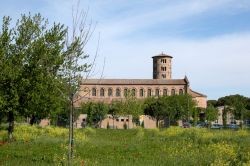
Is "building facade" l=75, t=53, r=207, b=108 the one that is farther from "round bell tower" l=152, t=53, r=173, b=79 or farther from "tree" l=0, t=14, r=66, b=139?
"tree" l=0, t=14, r=66, b=139

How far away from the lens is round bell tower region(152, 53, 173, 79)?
14012 cm

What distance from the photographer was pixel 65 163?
11.7m

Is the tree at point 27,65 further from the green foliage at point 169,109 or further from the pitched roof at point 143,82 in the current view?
the pitched roof at point 143,82

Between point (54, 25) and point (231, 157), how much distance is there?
51.5ft

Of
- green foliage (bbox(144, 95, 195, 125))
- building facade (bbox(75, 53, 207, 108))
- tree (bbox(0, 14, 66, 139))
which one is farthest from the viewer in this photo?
building facade (bbox(75, 53, 207, 108))

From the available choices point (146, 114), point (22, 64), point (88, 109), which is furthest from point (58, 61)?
point (146, 114)

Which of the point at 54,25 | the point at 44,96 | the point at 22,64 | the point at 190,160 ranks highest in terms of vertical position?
the point at 54,25

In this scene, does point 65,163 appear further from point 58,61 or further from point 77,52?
point 58,61

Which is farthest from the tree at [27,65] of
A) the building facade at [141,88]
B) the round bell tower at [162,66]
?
the round bell tower at [162,66]

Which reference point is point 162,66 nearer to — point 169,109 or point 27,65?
point 169,109

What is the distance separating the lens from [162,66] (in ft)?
461

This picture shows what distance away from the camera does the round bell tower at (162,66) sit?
460 ft

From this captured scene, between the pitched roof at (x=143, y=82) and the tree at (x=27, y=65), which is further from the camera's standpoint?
the pitched roof at (x=143, y=82)

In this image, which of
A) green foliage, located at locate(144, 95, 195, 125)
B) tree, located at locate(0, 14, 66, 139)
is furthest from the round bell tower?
tree, located at locate(0, 14, 66, 139)
